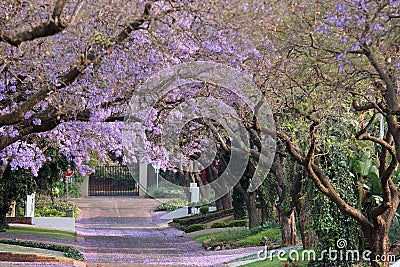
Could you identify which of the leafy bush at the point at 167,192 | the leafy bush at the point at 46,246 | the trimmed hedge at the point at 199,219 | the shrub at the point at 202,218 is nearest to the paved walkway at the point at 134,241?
the leafy bush at the point at 46,246

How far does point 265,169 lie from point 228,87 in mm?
8050

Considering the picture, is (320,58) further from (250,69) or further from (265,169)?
(265,169)

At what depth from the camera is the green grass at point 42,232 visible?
82.5 ft

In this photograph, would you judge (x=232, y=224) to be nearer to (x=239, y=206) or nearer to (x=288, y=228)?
(x=239, y=206)

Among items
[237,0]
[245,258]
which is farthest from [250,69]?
[245,258]

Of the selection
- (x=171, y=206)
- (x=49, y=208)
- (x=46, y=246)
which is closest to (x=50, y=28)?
(x=46, y=246)

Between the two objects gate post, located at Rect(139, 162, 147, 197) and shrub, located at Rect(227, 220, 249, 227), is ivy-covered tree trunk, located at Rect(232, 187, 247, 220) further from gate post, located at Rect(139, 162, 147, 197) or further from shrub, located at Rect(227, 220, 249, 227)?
gate post, located at Rect(139, 162, 147, 197)

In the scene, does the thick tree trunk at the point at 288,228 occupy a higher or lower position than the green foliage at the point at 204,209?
lower

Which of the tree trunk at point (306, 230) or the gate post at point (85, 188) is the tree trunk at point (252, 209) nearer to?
the tree trunk at point (306, 230)

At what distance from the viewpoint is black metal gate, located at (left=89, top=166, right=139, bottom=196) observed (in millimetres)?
51750

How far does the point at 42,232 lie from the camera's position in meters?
26.2

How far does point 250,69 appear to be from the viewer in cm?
1255

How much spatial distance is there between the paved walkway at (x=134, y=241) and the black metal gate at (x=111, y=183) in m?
7.15

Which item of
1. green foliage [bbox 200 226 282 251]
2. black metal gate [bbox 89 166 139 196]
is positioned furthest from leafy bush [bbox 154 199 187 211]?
green foliage [bbox 200 226 282 251]
